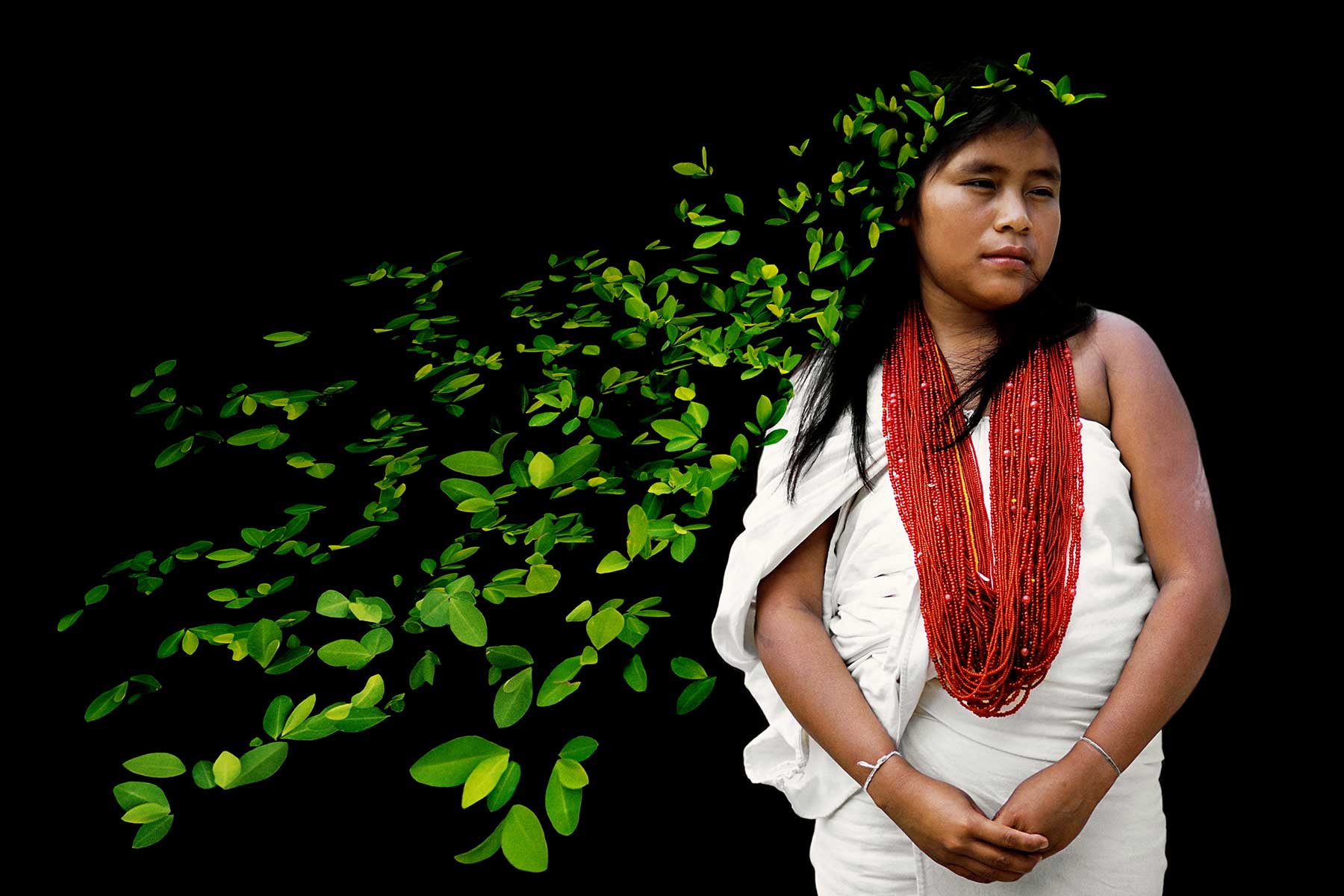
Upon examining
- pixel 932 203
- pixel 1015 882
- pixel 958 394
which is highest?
pixel 932 203

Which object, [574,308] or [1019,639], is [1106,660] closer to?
[1019,639]

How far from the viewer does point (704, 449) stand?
1.14 metres

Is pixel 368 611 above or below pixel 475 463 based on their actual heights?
below

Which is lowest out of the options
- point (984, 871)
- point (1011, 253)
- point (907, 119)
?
point (984, 871)

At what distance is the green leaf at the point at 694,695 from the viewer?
1.09m

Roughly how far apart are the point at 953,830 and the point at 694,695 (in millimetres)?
295

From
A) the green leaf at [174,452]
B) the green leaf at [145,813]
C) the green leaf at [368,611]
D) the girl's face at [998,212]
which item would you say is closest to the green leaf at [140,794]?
the green leaf at [145,813]

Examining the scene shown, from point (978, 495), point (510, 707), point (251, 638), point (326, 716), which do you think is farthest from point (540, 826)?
point (978, 495)

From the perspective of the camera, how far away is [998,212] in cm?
126

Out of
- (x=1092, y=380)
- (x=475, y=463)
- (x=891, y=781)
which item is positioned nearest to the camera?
(x=475, y=463)

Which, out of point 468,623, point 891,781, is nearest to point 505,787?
point 468,623

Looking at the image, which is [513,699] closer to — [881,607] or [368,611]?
[368,611]

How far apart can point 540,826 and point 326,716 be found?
0.70ft

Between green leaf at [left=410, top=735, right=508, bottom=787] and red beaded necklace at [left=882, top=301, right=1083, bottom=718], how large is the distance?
54 cm
